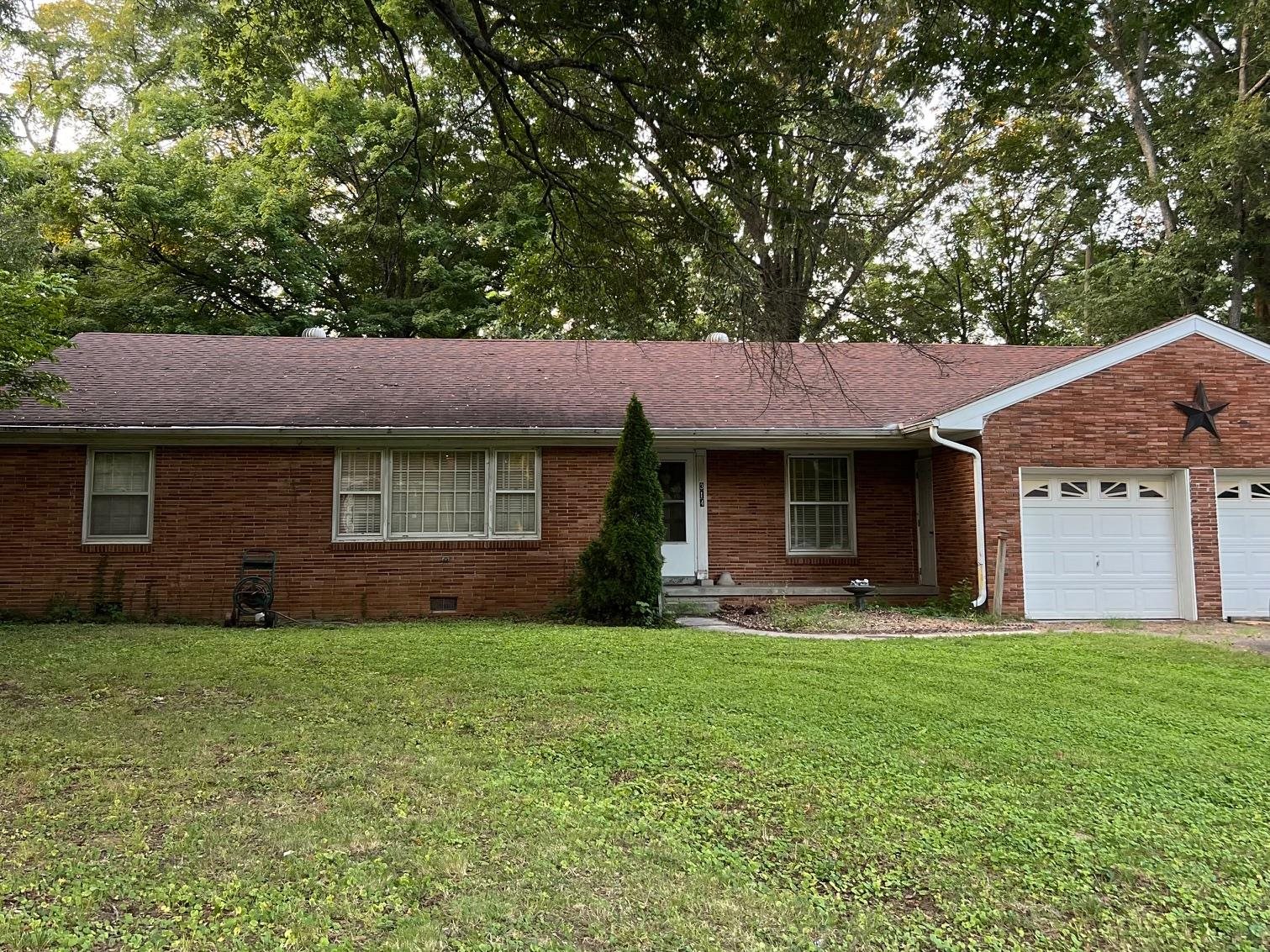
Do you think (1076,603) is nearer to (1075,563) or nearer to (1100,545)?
(1075,563)

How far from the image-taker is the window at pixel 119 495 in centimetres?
1064

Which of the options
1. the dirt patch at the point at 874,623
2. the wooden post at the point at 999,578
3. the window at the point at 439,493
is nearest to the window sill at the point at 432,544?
the window at the point at 439,493

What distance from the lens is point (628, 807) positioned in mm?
3645

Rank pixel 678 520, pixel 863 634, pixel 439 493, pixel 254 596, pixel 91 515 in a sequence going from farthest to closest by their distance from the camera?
pixel 678 520, pixel 439 493, pixel 91 515, pixel 254 596, pixel 863 634

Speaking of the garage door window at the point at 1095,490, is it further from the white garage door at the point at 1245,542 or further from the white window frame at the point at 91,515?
the white window frame at the point at 91,515

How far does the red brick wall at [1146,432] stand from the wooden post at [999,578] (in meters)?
0.08

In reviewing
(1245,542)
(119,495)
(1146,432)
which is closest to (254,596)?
(119,495)

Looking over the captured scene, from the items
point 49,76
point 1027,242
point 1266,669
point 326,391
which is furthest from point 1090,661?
point 49,76

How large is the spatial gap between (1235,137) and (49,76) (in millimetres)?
30451

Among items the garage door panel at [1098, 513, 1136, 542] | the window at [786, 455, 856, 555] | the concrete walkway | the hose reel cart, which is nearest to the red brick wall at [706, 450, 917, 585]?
the window at [786, 455, 856, 555]

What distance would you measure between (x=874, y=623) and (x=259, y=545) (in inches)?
334

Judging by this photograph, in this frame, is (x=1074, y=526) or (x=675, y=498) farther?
(x=675, y=498)

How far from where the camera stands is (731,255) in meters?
6.72

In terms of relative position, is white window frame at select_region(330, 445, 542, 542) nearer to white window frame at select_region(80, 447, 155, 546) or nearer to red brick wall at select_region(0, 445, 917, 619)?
red brick wall at select_region(0, 445, 917, 619)
